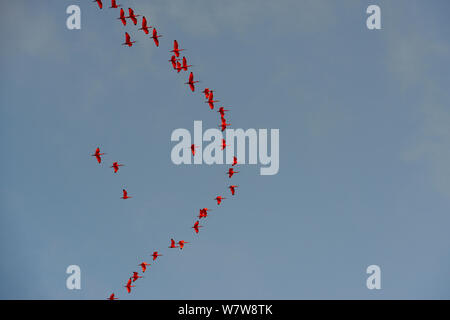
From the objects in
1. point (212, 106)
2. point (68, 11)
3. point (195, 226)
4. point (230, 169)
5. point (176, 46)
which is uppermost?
point (68, 11)

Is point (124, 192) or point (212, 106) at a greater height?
point (212, 106)

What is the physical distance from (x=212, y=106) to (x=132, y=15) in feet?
41.7

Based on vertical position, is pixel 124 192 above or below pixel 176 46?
below

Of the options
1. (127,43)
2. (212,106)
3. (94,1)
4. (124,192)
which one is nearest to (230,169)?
(212,106)
